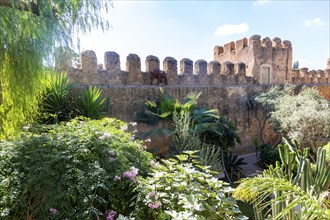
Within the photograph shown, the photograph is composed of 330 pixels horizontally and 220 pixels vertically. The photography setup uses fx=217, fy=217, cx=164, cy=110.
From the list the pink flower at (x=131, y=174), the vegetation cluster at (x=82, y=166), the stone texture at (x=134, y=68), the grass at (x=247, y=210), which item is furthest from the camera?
the stone texture at (x=134, y=68)

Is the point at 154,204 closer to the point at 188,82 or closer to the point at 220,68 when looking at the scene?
the point at 188,82

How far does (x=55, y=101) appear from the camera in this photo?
460 centimetres

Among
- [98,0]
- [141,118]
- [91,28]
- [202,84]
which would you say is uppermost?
[98,0]

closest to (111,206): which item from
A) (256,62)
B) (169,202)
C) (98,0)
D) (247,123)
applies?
(169,202)

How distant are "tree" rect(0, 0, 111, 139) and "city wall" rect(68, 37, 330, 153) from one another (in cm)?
192

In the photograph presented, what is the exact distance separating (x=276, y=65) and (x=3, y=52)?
9.99 metres

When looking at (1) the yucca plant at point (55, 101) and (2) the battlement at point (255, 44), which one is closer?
(1) the yucca plant at point (55, 101)

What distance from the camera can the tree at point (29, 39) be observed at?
3.08 metres

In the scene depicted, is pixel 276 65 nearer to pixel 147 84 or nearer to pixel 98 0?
pixel 147 84

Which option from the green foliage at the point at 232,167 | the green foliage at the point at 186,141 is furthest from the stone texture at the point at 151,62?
the green foliage at the point at 232,167

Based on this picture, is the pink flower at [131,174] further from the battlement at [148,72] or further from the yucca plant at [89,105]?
the battlement at [148,72]

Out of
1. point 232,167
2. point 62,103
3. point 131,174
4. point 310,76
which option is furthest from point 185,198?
point 310,76

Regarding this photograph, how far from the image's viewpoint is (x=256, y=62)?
921 centimetres

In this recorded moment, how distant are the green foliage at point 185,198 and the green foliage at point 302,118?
5.19m
